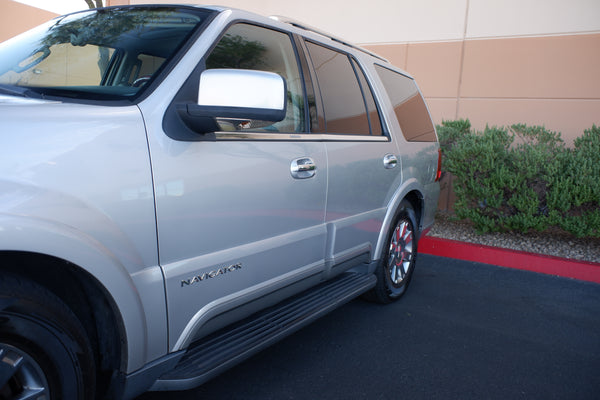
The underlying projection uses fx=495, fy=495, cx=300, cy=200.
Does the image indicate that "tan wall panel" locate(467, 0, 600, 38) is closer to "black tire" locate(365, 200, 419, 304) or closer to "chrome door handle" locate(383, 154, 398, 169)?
Result: "black tire" locate(365, 200, 419, 304)

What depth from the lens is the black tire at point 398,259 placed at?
3.83 meters

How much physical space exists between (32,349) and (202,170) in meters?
0.88

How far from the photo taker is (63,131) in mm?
1599

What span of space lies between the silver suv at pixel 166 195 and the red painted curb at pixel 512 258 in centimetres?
284

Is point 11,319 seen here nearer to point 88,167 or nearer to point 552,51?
point 88,167

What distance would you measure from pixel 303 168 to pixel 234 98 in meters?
0.78

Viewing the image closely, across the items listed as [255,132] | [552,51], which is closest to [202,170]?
[255,132]

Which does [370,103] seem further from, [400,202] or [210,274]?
[210,274]

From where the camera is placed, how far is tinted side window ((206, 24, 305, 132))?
2.38m

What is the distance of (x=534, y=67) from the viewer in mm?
7285

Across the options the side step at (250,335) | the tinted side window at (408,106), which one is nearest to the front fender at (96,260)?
the side step at (250,335)

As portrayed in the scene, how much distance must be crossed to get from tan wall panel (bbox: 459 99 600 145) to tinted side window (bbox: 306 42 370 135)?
15.8 ft

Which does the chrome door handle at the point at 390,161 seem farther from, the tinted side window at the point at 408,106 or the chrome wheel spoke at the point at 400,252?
the chrome wheel spoke at the point at 400,252

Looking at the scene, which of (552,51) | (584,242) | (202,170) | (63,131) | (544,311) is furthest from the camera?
(552,51)
